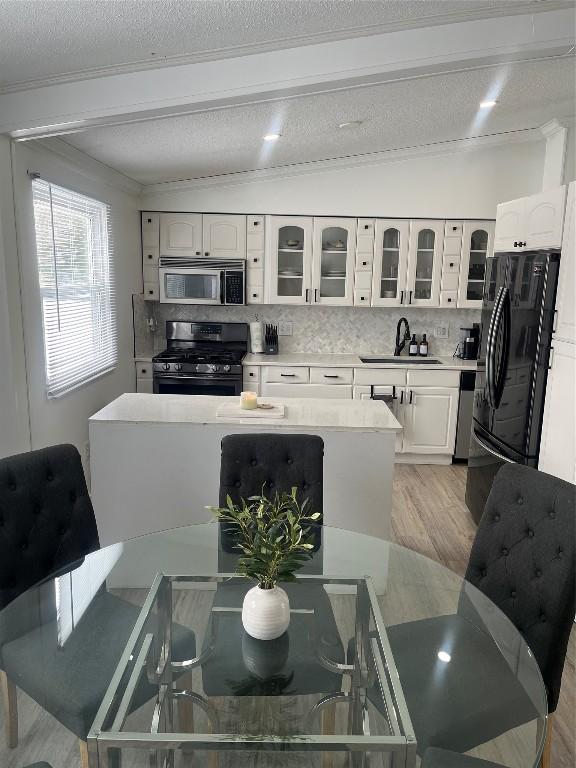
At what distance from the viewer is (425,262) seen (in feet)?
16.3

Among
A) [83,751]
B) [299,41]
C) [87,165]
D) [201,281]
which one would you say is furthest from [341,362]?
[83,751]

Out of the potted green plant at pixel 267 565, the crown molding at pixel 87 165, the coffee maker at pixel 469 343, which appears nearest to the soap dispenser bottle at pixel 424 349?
the coffee maker at pixel 469 343

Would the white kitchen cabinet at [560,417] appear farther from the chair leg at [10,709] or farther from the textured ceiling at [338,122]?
the chair leg at [10,709]

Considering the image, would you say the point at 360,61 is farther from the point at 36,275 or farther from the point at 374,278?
the point at 374,278

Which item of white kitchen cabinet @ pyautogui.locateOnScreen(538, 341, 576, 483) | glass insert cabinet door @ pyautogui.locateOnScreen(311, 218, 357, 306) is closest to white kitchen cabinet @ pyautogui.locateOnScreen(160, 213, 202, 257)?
glass insert cabinet door @ pyautogui.locateOnScreen(311, 218, 357, 306)

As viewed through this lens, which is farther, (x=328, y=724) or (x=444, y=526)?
(x=444, y=526)

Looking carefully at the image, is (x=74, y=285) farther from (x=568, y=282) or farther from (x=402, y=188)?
(x=568, y=282)

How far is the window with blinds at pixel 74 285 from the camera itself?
11.0ft

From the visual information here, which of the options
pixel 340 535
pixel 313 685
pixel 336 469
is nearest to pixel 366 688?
pixel 313 685

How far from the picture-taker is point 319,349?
17.8ft

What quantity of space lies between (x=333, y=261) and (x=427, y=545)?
2.68 meters

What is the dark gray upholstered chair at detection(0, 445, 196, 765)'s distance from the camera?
4.72 ft

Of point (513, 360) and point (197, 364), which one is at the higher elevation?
point (513, 360)

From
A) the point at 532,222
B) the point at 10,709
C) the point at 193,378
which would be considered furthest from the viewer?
the point at 193,378
